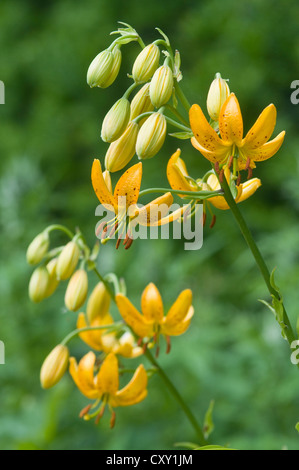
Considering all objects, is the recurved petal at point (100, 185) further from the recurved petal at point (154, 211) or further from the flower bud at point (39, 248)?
the flower bud at point (39, 248)

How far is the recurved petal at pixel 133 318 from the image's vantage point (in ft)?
2.84

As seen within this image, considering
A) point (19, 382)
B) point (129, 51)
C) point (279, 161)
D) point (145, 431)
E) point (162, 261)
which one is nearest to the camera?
point (145, 431)

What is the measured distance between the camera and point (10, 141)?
3.92m

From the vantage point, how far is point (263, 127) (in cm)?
71

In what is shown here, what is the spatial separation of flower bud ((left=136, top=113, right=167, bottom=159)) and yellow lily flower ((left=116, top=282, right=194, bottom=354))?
0.71 feet

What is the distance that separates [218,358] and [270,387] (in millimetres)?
263

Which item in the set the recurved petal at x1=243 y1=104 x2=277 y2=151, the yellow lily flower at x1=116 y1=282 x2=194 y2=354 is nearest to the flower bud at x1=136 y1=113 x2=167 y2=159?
the recurved petal at x1=243 y1=104 x2=277 y2=151

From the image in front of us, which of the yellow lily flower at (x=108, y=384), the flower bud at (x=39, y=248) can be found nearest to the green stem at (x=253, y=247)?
the yellow lily flower at (x=108, y=384)

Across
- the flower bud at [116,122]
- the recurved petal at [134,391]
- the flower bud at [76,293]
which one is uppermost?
the flower bud at [116,122]

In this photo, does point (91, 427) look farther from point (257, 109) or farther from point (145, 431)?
point (257, 109)

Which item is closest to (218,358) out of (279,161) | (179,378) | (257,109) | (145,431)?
(179,378)

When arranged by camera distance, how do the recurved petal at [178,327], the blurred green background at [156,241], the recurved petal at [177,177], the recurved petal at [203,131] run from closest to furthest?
the recurved petal at [203,131] < the recurved petal at [177,177] < the recurved petal at [178,327] < the blurred green background at [156,241]

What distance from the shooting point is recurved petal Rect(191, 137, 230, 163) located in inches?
28.5

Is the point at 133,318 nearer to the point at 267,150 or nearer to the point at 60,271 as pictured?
the point at 60,271
